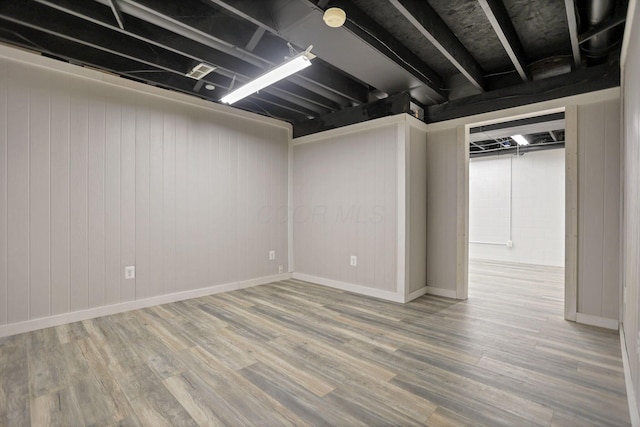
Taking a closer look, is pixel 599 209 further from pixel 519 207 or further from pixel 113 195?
pixel 113 195

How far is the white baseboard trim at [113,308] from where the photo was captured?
282 cm

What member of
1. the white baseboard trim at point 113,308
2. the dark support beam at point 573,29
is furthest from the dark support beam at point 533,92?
the white baseboard trim at point 113,308

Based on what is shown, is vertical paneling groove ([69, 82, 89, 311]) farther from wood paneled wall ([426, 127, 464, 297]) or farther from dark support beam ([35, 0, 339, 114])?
wood paneled wall ([426, 127, 464, 297])

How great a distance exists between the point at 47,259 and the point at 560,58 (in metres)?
5.74

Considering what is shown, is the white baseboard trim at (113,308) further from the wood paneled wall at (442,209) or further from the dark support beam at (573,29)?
the dark support beam at (573,29)

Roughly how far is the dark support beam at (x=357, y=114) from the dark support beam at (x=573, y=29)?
5.37 feet

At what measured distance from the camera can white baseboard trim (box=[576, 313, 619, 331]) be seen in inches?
114

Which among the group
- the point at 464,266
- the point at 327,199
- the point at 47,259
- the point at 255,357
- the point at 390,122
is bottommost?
the point at 255,357

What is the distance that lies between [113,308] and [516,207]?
25.6ft

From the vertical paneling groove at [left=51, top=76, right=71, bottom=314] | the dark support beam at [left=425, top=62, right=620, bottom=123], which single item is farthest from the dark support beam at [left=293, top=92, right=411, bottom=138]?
the vertical paneling groove at [left=51, top=76, right=71, bottom=314]

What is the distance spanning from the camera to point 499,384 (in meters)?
1.99

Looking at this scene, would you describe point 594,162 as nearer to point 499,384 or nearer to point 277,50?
point 499,384

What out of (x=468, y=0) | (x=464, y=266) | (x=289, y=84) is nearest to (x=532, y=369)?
(x=464, y=266)

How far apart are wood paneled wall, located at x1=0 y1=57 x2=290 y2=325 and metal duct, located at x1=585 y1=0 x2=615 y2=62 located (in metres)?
3.96
